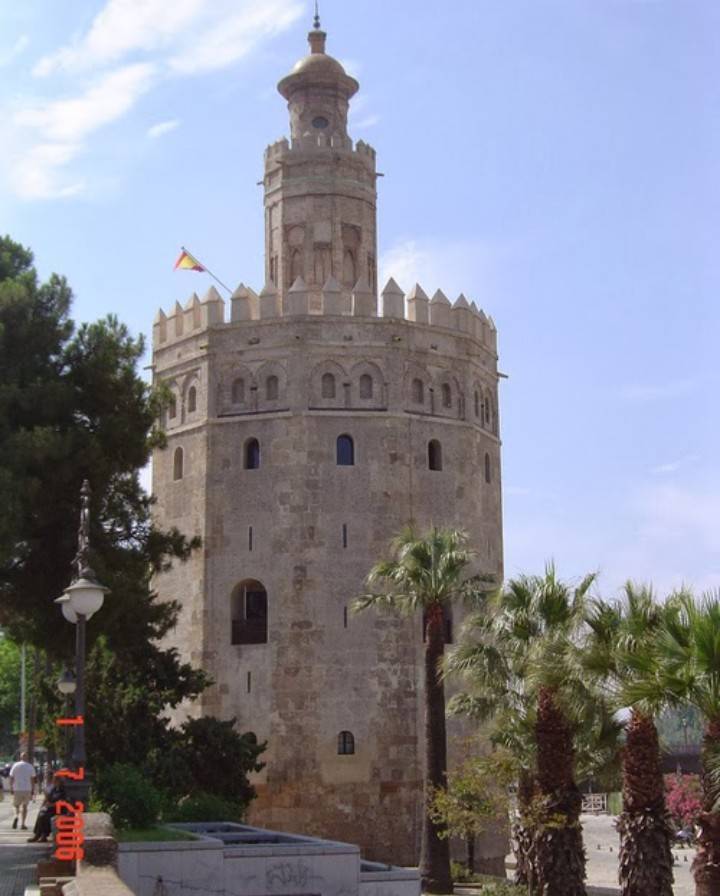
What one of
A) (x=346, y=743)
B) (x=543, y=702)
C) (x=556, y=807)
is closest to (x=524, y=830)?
(x=556, y=807)

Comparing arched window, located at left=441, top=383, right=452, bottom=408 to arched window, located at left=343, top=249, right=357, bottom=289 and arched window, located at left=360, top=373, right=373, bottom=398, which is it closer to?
arched window, located at left=360, top=373, right=373, bottom=398

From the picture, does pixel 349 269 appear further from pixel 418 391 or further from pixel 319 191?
pixel 418 391

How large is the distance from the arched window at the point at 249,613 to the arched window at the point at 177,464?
3.60m

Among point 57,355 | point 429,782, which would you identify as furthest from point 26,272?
point 429,782

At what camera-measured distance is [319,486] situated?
1332 inches

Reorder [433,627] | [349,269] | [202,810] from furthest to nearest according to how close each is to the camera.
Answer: [349,269]
[433,627]
[202,810]

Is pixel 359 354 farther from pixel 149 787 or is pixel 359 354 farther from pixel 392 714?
pixel 149 787

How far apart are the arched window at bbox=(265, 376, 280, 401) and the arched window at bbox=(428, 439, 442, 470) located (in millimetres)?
4128

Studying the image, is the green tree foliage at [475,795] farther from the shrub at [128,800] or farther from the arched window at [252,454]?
the arched window at [252,454]

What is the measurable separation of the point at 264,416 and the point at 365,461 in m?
2.78

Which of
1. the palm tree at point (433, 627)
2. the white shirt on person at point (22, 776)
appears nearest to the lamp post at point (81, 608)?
the white shirt on person at point (22, 776)

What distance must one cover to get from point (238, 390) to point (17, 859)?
59.3ft

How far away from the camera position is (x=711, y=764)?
14.7m

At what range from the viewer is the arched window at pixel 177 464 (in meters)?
35.7
